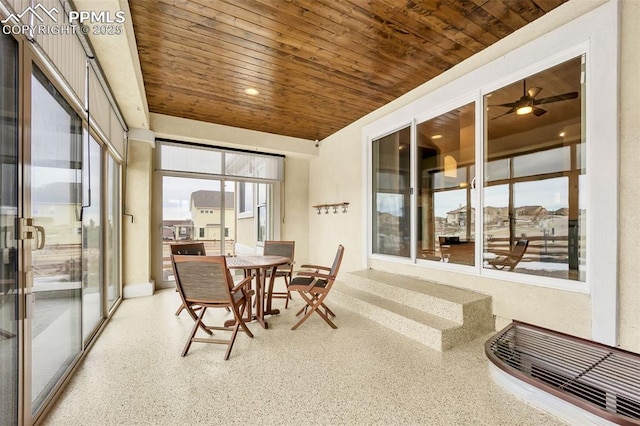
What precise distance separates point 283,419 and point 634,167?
3.06 meters

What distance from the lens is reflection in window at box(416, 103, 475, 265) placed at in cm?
354

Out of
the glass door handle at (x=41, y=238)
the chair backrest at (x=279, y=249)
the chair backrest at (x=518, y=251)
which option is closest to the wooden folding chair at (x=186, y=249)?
the chair backrest at (x=279, y=249)

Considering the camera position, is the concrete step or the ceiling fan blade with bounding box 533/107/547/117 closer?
the concrete step

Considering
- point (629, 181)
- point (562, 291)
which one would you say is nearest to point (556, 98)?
point (629, 181)

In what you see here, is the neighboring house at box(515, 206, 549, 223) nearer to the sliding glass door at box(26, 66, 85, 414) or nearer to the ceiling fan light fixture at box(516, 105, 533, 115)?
the ceiling fan light fixture at box(516, 105, 533, 115)

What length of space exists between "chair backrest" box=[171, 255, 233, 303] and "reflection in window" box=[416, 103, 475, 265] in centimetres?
275

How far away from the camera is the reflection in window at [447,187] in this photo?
3541mm

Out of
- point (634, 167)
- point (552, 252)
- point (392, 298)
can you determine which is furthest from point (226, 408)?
point (634, 167)

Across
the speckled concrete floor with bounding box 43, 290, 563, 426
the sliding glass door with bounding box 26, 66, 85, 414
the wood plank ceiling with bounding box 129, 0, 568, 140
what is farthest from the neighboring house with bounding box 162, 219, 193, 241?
the sliding glass door with bounding box 26, 66, 85, 414

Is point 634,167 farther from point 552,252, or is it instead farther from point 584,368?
point 584,368

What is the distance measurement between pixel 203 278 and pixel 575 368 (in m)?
2.95

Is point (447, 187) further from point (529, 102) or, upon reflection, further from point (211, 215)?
point (211, 215)

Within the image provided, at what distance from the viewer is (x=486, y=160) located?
10.6 ft

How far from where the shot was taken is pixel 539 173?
10.1ft
